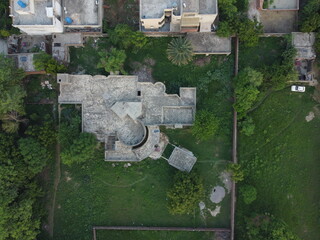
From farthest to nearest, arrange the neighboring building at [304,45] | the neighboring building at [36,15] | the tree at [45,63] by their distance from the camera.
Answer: the neighboring building at [304,45]
the tree at [45,63]
the neighboring building at [36,15]

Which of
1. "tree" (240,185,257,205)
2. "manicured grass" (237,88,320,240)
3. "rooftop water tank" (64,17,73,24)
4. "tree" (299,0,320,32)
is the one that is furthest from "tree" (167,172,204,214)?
"rooftop water tank" (64,17,73,24)

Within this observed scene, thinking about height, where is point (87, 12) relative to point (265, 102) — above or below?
above

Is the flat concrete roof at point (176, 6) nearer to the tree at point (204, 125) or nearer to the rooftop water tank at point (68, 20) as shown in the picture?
the rooftop water tank at point (68, 20)

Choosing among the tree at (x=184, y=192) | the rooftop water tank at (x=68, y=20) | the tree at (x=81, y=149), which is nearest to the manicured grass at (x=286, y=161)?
the tree at (x=184, y=192)

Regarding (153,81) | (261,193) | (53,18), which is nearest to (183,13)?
(153,81)

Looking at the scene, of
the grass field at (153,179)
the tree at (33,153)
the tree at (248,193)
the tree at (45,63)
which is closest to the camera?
the tree at (33,153)

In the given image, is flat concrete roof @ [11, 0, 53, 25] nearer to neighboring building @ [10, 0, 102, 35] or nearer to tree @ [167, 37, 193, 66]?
neighboring building @ [10, 0, 102, 35]

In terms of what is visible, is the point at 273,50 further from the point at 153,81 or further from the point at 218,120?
the point at 153,81
